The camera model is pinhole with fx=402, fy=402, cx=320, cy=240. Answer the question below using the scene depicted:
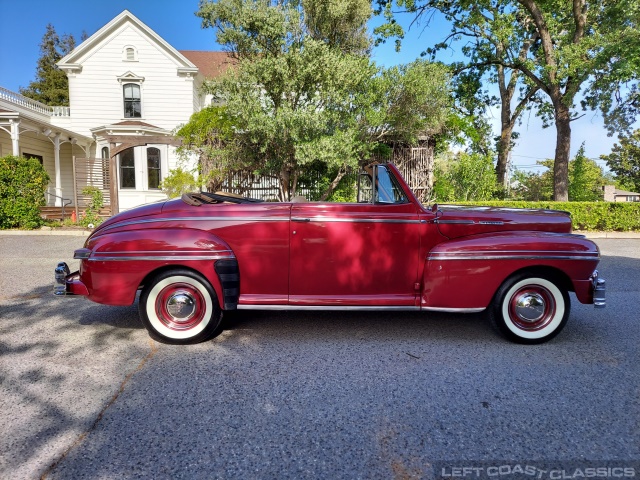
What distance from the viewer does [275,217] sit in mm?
3793

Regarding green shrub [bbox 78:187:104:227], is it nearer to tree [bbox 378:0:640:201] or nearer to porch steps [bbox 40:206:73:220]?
porch steps [bbox 40:206:73:220]

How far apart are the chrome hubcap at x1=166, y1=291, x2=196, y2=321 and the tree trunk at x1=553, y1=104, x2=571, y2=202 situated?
15.8 meters

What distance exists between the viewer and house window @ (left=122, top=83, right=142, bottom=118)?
61.9 feet

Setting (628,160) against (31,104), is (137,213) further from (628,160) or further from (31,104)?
(628,160)

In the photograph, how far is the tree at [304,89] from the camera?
11.9m

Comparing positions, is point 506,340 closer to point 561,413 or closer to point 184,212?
point 561,413

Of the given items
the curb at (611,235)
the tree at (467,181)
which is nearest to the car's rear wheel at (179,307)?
the tree at (467,181)

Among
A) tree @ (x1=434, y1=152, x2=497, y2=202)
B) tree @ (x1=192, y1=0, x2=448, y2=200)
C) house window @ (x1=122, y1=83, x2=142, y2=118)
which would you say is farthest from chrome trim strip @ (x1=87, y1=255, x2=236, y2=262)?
house window @ (x1=122, y1=83, x2=142, y2=118)

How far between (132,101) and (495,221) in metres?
19.3

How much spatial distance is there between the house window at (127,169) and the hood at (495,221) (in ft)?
57.0

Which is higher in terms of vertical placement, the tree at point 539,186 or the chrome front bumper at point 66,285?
the tree at point 539,186

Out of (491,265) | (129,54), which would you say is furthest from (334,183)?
(129,54)

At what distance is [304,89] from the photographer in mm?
12484

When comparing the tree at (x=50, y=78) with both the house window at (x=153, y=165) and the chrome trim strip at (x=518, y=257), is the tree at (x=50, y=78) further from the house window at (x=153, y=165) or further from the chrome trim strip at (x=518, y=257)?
the chrome trim strip at (x=518, y=257)
